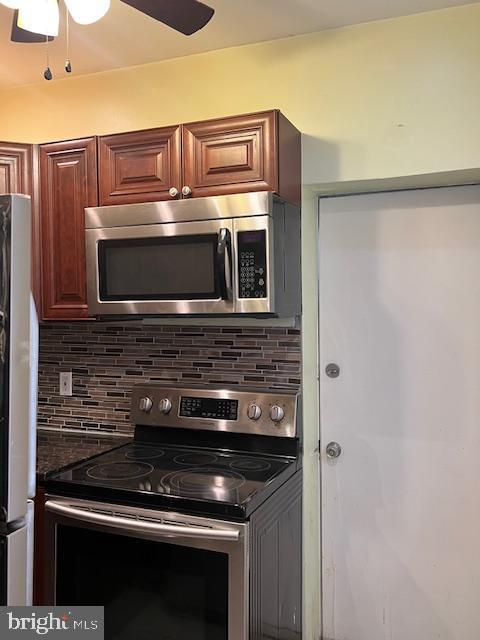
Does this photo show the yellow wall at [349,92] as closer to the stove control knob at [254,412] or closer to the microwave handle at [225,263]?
the microwave handle at [225,263]

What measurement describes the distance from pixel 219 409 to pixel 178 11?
1397 mm

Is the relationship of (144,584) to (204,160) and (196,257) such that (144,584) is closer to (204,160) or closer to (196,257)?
(196,257)

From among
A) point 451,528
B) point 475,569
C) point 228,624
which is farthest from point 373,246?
point 228,624

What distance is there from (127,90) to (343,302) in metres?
Result: 1.31

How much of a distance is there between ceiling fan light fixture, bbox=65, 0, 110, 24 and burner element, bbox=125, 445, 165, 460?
1.50 metres

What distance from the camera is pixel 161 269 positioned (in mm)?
1991

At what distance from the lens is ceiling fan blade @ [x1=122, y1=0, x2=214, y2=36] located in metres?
1.38

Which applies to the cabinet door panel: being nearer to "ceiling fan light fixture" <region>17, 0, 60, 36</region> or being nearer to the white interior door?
the white interior door

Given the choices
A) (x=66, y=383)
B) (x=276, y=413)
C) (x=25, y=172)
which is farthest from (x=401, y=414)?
(x=25, y=172)

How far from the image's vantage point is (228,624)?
1.63m

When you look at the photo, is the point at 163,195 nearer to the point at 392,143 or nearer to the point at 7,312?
the point at 392,143

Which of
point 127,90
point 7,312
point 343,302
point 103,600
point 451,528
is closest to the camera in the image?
point 7,312

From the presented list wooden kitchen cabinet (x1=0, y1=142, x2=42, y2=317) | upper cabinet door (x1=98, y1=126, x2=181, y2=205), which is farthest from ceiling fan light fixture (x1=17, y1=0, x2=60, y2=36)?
wooden kitchen cabinet (x1=0, y1=142, x2=42, y2=317)

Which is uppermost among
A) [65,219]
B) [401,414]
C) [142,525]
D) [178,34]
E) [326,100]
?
[178,34]
